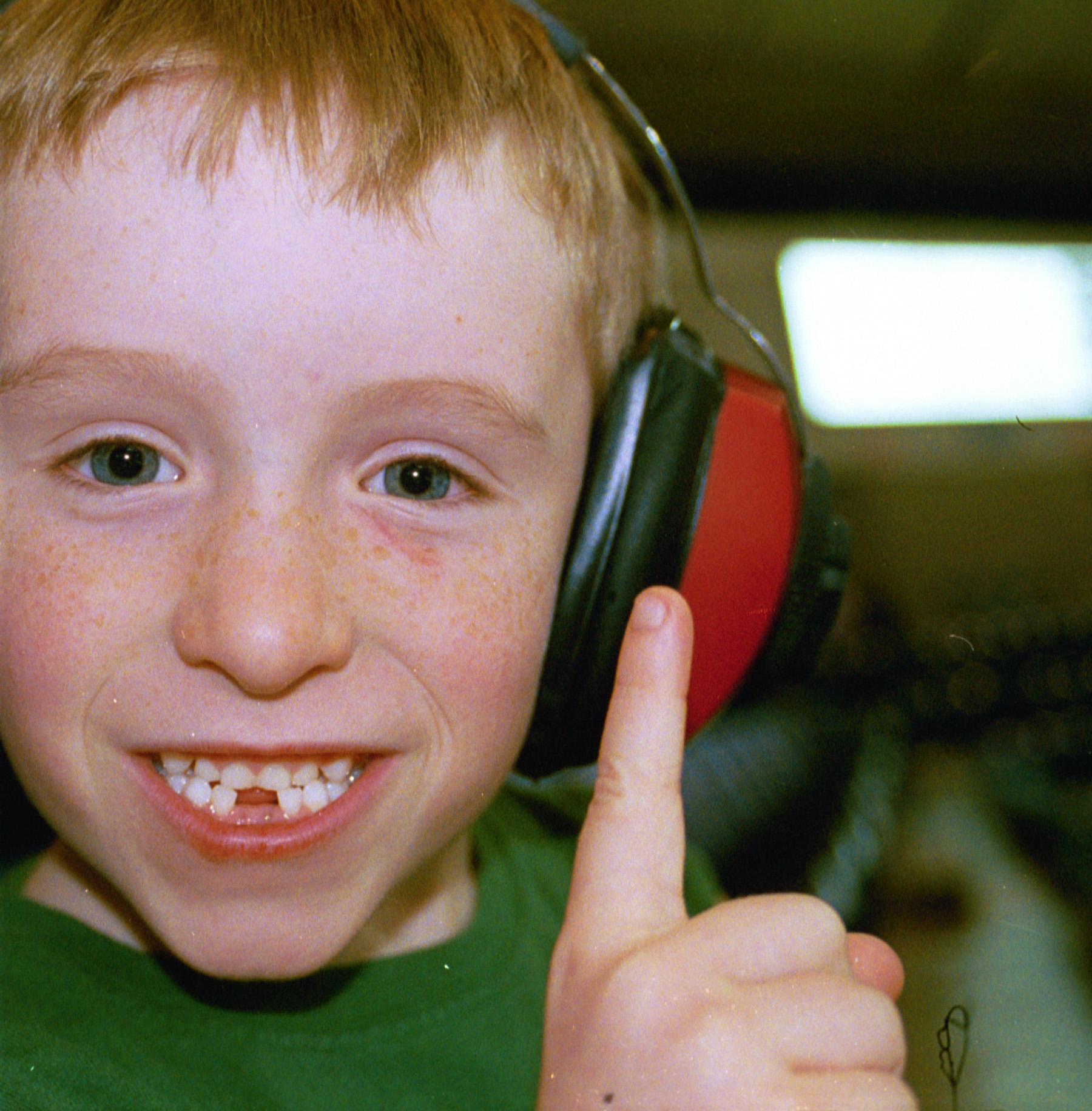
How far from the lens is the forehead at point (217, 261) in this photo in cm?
48

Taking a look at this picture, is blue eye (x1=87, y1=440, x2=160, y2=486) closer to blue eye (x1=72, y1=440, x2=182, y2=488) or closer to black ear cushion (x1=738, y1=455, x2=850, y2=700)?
blue eye (x1=72, y1=440, x2=182, y2=488)

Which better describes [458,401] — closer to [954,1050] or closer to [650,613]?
[650,613]

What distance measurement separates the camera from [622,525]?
0.58 m

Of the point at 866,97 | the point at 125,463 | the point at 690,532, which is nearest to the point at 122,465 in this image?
the point at 125,463

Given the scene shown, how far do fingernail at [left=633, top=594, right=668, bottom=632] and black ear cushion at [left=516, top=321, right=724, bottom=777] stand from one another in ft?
0.08

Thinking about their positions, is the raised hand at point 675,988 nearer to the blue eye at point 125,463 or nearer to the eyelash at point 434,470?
the eyelash at point 434,470

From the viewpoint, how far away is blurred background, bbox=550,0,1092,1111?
0.96 m

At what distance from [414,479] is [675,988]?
321mm

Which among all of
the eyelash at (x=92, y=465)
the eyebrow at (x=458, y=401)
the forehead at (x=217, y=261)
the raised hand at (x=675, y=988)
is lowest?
the raised hand at (x=675, y=988)

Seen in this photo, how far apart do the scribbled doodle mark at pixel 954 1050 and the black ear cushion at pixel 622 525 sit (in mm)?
269

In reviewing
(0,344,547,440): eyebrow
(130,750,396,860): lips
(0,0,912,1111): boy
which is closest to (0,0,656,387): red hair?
(0,0,912,1111): boy

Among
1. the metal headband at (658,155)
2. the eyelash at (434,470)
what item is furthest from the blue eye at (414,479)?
the metal headband at (658,155)

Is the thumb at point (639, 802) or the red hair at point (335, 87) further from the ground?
the red hair at point (335, 87)

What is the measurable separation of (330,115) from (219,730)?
0.35m
